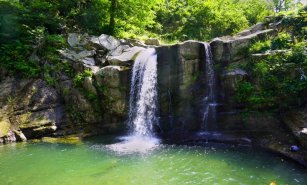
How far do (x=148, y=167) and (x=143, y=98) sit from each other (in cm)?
624

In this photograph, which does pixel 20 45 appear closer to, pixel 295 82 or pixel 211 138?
pixel 211 138

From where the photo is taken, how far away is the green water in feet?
30.9

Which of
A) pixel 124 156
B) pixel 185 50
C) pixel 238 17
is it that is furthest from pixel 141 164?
pixel 238 17

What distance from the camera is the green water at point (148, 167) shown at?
941 centimetres

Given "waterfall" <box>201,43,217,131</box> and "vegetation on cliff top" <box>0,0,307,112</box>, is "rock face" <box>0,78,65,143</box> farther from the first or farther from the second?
"waterfall" <box>201,43,217,131</box>

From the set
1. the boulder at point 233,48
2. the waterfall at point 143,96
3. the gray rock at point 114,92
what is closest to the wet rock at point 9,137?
the gray rock at point 114,92

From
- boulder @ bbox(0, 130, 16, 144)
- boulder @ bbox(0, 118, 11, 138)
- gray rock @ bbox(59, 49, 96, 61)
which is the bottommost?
boulder @ bbox(0, 130, 16, 144)

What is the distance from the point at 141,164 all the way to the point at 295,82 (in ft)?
23.8

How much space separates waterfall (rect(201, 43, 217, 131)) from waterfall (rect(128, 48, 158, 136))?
2.68m

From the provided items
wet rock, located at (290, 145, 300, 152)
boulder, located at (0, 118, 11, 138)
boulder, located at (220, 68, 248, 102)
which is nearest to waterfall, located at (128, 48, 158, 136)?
boulder, located at (220, 68, 248, 102)

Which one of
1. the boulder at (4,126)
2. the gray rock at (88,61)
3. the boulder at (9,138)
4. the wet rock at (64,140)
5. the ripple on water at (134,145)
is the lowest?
the ripple on water at (134,145)

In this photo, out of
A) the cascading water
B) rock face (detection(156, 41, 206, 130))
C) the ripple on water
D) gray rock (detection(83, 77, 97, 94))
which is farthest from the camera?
gray rock (detection(83, 77, 97, 94))

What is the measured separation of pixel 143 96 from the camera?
1645 centimetres

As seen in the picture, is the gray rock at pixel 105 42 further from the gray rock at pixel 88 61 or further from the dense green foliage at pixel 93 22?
the dense green foliage at pixel 93 22
